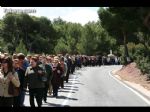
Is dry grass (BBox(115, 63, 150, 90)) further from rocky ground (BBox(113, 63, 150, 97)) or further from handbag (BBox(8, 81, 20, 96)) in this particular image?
handbag (BBox(8, 81, 20, 96))

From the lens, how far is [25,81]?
50.4 feet

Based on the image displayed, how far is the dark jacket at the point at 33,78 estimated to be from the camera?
50.1ft

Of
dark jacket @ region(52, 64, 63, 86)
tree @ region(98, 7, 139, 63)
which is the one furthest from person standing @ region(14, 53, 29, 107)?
tree @ region(98, 7, 139, 63)

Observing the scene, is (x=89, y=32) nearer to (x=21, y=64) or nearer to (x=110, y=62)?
(x=110, y=62)

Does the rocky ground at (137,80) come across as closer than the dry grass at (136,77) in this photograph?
Yes

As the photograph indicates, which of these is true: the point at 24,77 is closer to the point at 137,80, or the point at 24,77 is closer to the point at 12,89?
the point at 12,89

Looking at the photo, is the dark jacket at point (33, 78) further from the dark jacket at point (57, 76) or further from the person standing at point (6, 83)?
the dark jacket at point (57, 76)

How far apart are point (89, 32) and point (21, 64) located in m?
98.5

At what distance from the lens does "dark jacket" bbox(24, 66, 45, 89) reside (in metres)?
15.3

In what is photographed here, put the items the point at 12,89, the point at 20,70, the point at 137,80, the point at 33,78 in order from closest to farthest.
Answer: the point at 12,89 < the point at 20,70 < the point at 33,78 < the point at 137,80

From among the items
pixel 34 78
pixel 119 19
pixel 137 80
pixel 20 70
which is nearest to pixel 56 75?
pixel 34 78

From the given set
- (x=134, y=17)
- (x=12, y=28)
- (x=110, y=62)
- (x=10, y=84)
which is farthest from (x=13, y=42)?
(x=10, y=84)

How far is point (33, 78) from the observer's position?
1536 centimetres

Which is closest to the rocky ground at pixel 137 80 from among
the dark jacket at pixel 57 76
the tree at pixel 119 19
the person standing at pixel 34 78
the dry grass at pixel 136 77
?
the dry grass at pixel 136 77
